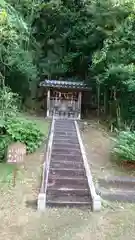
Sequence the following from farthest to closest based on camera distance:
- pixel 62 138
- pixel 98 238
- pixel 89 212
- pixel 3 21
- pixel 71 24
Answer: pixel 71 24, pixel 62 138, pixel 3 21, pixel 89 212, pixel 98 238

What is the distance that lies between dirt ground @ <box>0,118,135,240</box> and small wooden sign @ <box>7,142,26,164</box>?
3.00 ft

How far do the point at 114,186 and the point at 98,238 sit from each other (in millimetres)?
2031

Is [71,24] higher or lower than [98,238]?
higher

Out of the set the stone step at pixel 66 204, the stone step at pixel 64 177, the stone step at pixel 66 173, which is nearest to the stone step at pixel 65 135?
the stone step at pixel 66 173

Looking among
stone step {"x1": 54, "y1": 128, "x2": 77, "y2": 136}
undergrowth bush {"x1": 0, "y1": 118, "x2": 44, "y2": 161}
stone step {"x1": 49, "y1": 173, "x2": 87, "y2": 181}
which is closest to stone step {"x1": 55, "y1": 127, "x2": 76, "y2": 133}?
stone step {"x1": 54, "y1": 128, "x2": 77, "y2": 136}

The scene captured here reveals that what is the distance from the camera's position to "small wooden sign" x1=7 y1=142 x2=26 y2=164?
21.9ft

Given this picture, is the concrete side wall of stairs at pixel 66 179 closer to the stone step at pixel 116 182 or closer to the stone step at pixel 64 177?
the stone step at pixel 64 177

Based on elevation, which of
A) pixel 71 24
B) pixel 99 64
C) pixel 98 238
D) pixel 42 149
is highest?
pixel 71 24

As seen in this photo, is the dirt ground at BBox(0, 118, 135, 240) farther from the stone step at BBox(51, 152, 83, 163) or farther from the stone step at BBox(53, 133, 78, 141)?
the stone step at BBox(53, 133, 78, 141)

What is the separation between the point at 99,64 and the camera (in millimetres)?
11664

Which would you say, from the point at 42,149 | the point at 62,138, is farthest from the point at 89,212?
the point at 62,138

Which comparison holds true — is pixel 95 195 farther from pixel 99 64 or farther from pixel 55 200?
pixel 99 64

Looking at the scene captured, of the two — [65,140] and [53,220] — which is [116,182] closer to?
[53,220]

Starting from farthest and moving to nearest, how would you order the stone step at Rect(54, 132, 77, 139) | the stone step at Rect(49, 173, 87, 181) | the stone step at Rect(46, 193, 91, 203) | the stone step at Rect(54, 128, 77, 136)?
the stone step at Rect(54, 128, 77, 136)
the stone step at Rect(54, 132, 77, 139)
the stone step at Rect(49, 173, 87, 181)
the stone step at Rect(46, 193, 91, 203)
